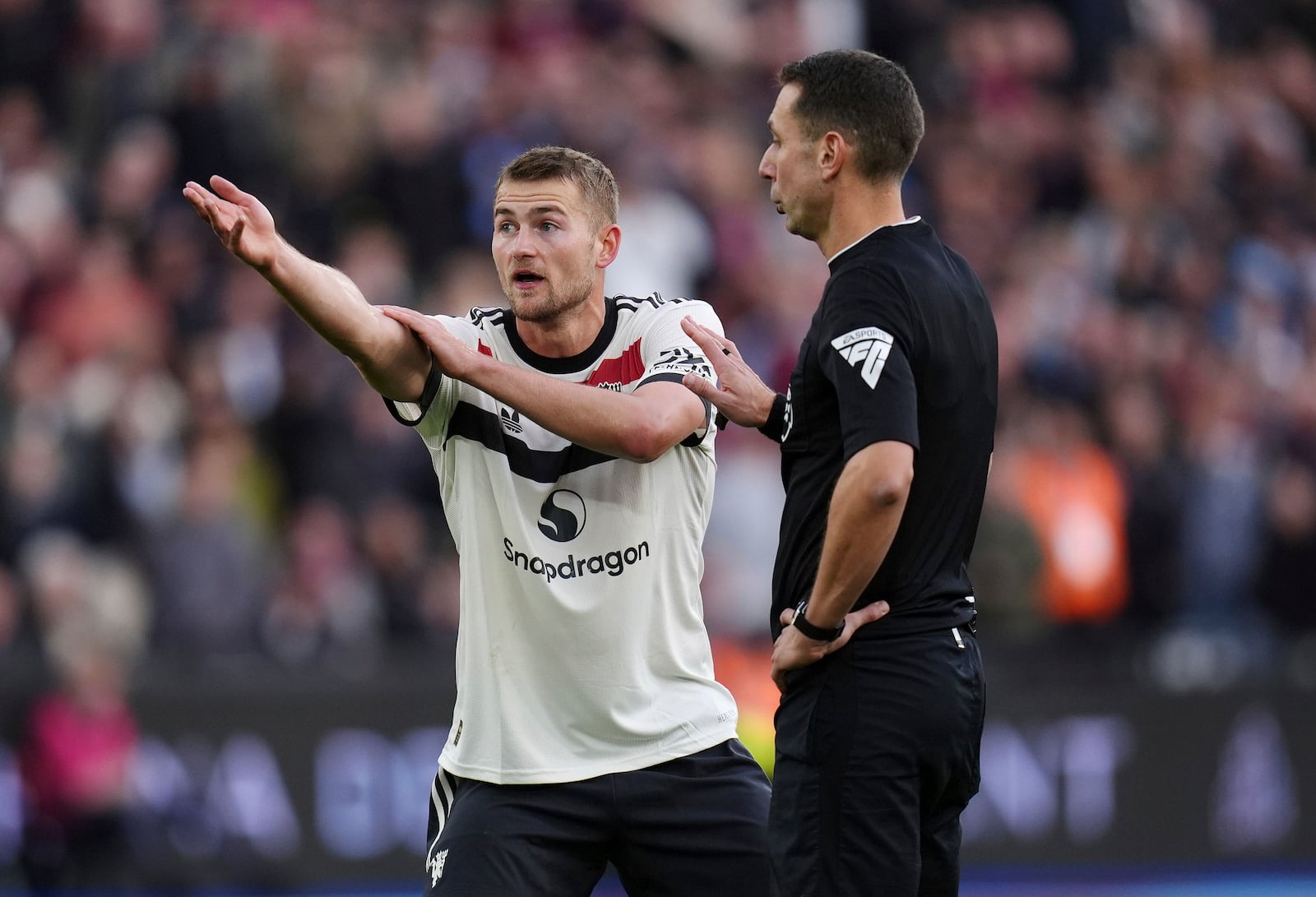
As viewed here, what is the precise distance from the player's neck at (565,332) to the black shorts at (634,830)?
1.13 metres

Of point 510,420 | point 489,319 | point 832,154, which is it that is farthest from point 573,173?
point 832,154

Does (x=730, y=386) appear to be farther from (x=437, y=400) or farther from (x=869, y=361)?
(x=437, y=400)

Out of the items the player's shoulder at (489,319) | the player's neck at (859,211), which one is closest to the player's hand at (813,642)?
the player's neck at (859,211)

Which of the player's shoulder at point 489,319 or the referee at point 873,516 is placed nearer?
the referee at point 873,516

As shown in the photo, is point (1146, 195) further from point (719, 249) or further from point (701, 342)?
point (701, 342)

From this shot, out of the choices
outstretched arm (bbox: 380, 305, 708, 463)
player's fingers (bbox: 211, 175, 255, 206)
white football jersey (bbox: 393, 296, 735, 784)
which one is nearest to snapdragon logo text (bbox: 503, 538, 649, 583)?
white football jersey (bbox: 393, 296, 735, 784)

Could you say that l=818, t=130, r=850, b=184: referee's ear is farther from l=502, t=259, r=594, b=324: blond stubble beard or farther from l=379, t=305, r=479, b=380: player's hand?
l=379, t=305, r=479, b=380: player's hand

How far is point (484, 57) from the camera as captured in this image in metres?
13.5

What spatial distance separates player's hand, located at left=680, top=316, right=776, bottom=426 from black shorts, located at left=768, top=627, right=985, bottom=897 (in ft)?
2.21

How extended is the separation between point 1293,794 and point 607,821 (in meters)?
7.48

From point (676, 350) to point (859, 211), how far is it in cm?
71

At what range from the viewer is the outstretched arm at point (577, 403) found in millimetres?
4785

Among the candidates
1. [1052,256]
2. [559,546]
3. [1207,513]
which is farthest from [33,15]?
[559,546]

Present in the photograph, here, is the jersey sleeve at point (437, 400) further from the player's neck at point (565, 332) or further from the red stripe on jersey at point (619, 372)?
the red stripe on jersey at point (619, 372)
